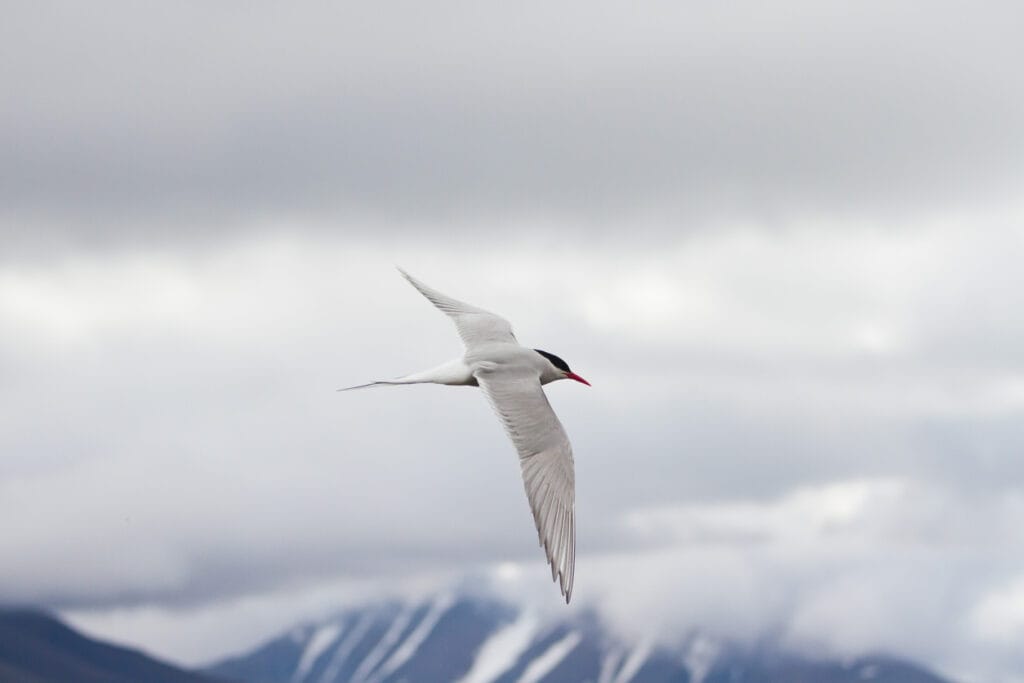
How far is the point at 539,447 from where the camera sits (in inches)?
1849

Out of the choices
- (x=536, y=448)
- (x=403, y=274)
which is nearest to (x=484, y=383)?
(x=536, y=448)

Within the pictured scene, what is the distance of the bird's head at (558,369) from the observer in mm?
51281

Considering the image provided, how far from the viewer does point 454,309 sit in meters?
57.0

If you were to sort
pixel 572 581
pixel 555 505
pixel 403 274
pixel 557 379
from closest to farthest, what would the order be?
pixel 572 581 < pixel 555 505 < pixel 557 379 < pixel 403 274

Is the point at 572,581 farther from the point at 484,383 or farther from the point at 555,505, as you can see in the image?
the point at 484,383

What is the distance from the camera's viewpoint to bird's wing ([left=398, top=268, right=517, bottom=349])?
176 feet

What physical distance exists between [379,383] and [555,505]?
6.99 m

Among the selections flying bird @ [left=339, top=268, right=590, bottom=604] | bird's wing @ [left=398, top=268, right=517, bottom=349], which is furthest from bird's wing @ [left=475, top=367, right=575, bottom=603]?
bird's wing @ [left=398, top=268, right=517, bottom=349]

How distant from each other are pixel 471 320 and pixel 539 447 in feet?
29.7

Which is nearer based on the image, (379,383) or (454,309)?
(379,383)

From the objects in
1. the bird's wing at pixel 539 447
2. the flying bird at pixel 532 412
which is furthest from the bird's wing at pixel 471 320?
the bird's wing at pixel 539 447

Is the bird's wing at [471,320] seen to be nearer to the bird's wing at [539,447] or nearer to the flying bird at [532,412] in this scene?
the flying bird at [532,412]

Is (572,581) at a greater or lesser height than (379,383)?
lesser

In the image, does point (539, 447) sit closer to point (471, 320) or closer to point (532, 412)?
point (532, 412)
